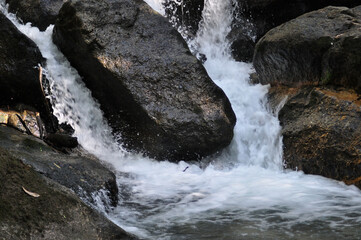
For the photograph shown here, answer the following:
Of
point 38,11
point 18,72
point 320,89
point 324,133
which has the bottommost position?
point 18,72

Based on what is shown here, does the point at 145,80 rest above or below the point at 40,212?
above

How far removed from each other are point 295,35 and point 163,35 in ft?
7.36

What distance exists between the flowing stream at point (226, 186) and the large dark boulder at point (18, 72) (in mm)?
416

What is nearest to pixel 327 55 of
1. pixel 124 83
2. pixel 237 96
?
pixel 237 96

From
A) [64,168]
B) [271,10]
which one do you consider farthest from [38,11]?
[64,168]

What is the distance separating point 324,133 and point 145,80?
9.38 ft

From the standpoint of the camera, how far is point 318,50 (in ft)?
21.6

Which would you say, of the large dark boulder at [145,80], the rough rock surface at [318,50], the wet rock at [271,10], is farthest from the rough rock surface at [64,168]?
the wet rock at [271,10]

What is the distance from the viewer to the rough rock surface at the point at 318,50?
6.13 meters

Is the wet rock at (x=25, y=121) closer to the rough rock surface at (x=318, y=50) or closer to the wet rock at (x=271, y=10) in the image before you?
the rough rock surface at (x=318, y=50)

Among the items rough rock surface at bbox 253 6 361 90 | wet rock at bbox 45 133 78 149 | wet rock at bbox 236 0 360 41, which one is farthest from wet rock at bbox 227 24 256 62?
wet rock at bbox 45 133 78 149

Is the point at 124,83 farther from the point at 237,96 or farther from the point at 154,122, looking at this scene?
the point at 237,96

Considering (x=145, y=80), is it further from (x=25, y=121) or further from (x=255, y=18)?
(x=255, y=18)

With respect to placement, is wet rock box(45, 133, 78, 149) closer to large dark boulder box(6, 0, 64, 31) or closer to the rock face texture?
the rock face texture
